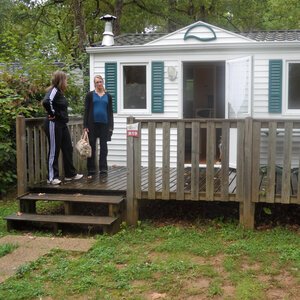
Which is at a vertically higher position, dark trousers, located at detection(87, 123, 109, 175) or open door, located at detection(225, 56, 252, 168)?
open door, located at detection(225, 56, 252, 168)

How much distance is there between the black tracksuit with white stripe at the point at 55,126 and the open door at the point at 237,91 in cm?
294

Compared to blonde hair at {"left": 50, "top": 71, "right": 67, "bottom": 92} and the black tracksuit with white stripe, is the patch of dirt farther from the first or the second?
blonde hair at {"left": 50, "top": 71, "right": 67, "bottom": 92}

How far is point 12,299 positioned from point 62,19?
1870 centimetres

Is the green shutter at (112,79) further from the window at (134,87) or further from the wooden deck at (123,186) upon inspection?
the wooden deck at (123,186)

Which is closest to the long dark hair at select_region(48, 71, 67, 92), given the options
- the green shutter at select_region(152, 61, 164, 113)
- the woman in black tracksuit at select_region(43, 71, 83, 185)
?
the woman in black tracksuit at select_region(43, 71, 83, 185)

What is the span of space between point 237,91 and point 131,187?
10.2ft

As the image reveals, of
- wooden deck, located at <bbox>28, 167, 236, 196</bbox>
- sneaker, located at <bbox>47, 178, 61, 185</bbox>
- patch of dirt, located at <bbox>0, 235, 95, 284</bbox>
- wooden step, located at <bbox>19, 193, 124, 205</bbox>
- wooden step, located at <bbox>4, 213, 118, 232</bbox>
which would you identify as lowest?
patch of dirt, located at <bbox>0, 235, 95, 284</bbox>

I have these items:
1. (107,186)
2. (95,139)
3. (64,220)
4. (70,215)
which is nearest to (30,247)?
(64,220)

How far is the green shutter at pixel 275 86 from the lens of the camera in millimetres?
8312

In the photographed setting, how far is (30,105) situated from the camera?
26.9ft

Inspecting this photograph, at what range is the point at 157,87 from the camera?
350 inches

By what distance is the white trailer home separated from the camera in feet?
27.0

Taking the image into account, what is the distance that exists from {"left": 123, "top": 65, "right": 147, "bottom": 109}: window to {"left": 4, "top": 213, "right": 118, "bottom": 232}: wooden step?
3.75 m

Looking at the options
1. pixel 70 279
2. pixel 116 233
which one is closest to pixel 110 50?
pixel 116 233
